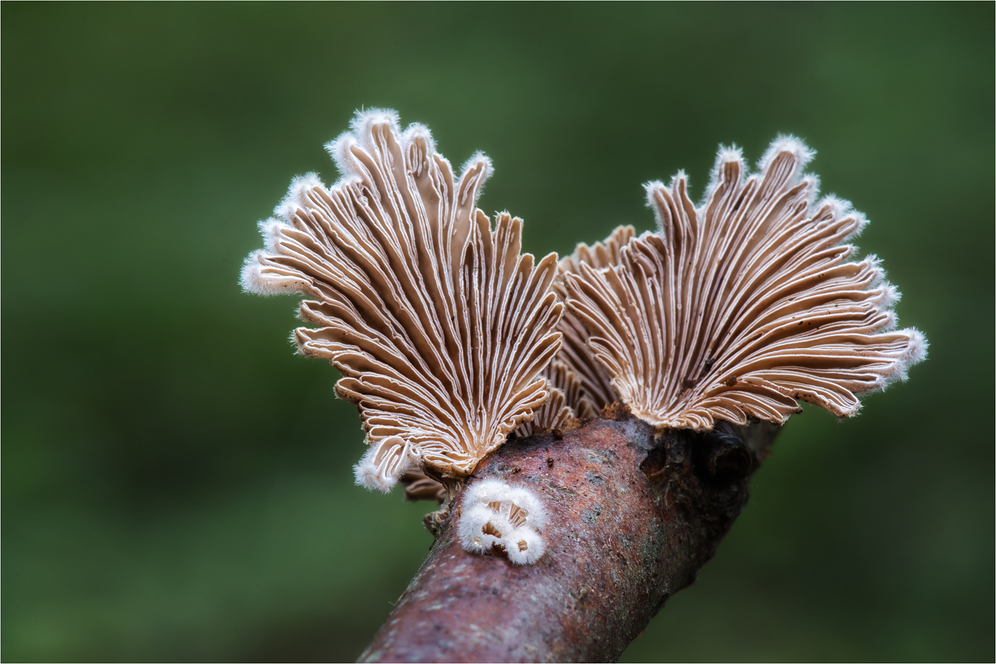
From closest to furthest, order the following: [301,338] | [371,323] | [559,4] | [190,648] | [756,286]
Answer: [301,338] < [371,323] < [756,286] < [190,648] < [559,4]

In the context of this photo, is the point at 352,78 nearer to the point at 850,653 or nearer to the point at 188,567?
the point at 188,567

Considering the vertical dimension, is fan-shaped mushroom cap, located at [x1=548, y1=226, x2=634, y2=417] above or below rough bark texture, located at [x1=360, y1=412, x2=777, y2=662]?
above

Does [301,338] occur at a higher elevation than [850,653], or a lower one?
higher

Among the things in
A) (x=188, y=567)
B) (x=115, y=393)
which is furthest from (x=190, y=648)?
(x=115, y=393)

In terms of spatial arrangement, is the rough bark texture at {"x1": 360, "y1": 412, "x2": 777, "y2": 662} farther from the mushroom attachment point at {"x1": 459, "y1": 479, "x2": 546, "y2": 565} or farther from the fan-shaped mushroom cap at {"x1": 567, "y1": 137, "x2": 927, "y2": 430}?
the fan-shaped mushroom cap at {"x1": 567, "y1": 137, "x2": 927, "y2": 430}

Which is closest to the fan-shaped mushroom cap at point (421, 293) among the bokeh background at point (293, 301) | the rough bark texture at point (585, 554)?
the rough bark texture at point (585, 554)

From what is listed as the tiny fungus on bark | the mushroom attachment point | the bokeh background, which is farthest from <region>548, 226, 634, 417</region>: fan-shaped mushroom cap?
the bokeh background

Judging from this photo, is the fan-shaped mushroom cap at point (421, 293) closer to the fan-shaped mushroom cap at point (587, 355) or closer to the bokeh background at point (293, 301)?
the fan-shaped mushroom cap at point (587, 355)
